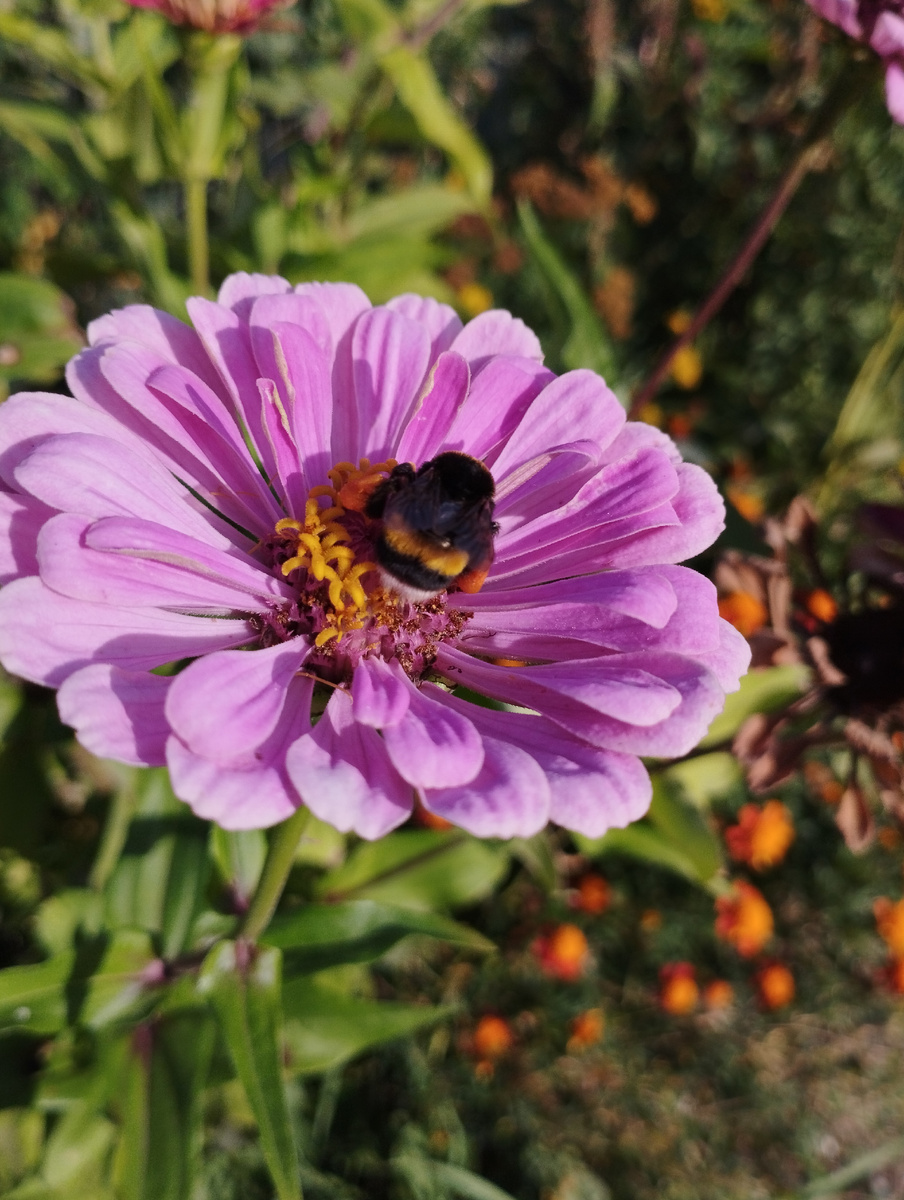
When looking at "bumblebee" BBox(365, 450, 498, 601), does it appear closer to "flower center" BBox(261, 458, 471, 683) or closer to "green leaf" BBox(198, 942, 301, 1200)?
"flower center" BBox(261, 458, 471, 683)

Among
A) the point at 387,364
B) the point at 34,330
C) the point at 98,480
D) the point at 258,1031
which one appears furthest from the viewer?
the point at 34,330

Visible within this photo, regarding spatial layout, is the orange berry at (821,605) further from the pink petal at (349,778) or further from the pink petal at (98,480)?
the pink petal at (98,480)

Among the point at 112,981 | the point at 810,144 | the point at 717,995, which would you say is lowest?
the point at 717,995

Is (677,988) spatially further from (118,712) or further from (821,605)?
(118,712)

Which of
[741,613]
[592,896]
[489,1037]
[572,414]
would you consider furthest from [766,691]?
[489,1037]

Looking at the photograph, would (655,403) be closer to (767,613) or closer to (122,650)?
(767,613)

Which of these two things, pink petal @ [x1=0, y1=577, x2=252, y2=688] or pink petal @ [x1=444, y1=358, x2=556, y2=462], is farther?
pink petal @ [x1=444, y1=358, x2=556, y2=462]

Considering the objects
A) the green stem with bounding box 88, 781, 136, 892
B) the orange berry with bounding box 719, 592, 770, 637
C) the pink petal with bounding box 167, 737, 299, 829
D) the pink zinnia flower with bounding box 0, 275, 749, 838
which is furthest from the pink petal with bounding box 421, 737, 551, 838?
the orange berry with bounding box 719, 592, 770, 637

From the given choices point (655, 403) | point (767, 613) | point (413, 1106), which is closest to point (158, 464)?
point (767, 613)
